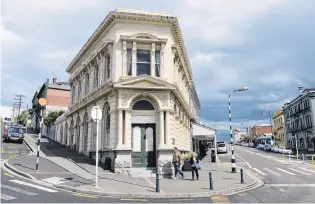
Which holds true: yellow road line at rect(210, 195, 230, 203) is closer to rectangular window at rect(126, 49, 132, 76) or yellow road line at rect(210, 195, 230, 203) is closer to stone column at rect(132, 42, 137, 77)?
stone column at rect(132, 42, 137, 77)

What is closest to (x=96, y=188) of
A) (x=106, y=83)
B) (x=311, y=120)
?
(x=106, y=83)

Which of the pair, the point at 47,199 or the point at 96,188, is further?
the point at 96,188

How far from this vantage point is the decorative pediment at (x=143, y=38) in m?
19.8

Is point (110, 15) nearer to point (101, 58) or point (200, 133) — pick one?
point (101, 58)

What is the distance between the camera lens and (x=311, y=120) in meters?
62.4

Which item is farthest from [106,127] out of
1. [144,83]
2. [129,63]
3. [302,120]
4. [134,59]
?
[302,120]

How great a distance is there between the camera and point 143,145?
19.3 metres

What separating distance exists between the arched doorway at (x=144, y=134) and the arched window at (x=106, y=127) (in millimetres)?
2546

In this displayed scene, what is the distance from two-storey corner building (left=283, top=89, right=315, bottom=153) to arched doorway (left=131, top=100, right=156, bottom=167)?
45147 millimetres

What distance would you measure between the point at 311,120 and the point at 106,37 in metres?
55.8

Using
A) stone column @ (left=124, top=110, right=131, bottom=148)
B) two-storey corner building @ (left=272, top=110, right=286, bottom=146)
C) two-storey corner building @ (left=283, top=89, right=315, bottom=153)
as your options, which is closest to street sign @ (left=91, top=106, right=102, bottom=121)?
stone column @ (left=124, top=110, right=131, bottom=148)

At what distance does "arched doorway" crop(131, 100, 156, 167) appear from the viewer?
62.6 ft

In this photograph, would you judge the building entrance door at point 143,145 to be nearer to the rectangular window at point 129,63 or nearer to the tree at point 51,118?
the rectangular window at point 129,63

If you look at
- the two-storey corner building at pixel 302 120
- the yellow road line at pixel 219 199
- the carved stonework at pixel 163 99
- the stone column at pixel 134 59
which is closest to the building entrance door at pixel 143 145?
the carved stonework at pixel 163 99
